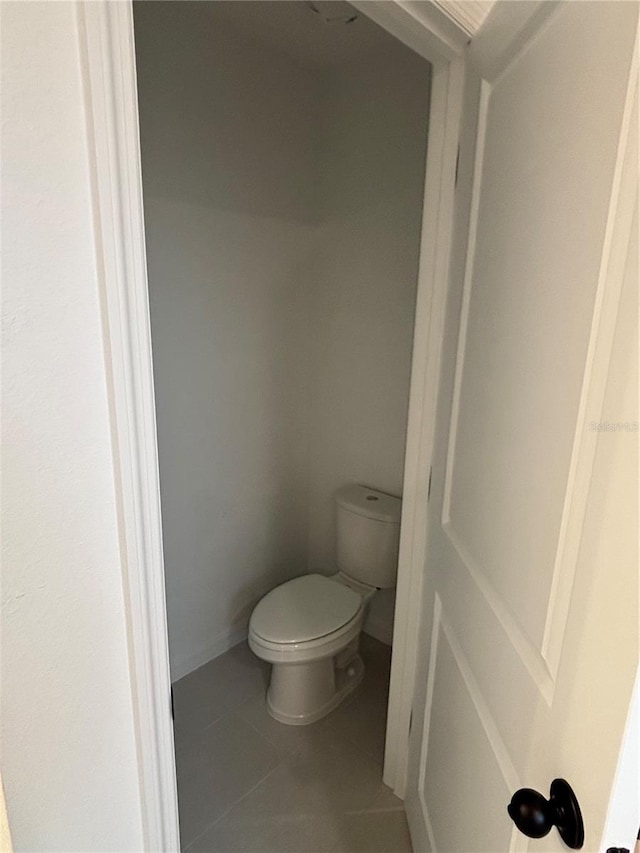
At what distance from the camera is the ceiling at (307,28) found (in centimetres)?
167

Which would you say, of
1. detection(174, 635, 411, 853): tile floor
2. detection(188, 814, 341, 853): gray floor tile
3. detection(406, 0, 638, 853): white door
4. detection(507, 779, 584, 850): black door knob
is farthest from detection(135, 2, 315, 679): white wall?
detection(507, 779, 584, 850): black door knob

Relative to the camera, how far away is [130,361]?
691 millimetres

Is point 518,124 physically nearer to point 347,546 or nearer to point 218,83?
point 218,83

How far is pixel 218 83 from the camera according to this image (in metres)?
1.82

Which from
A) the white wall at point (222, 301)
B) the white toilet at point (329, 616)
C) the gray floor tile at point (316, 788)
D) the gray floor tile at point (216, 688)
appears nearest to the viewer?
the gray floor tile at point (316, 788)

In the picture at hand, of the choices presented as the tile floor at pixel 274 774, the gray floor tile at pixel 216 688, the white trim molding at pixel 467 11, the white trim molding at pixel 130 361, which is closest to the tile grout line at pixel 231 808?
the tile floor at pixel 274 774

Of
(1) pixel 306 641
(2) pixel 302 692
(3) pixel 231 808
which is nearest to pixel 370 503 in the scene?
(1) pixel 306 641

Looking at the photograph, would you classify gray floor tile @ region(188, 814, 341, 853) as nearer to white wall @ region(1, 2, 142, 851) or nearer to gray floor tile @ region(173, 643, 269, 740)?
gray floor tile @ region(173, 643, 269, 740)

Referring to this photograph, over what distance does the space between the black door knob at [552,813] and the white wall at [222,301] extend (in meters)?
1.53

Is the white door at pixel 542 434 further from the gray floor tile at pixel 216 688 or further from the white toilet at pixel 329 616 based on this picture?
the gray floor tile at pixel 216 688

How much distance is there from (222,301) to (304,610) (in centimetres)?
115

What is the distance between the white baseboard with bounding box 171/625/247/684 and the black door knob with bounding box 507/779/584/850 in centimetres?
175

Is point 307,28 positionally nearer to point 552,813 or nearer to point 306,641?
point 306,641

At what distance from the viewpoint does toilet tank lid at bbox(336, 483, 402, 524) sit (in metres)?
2.08
